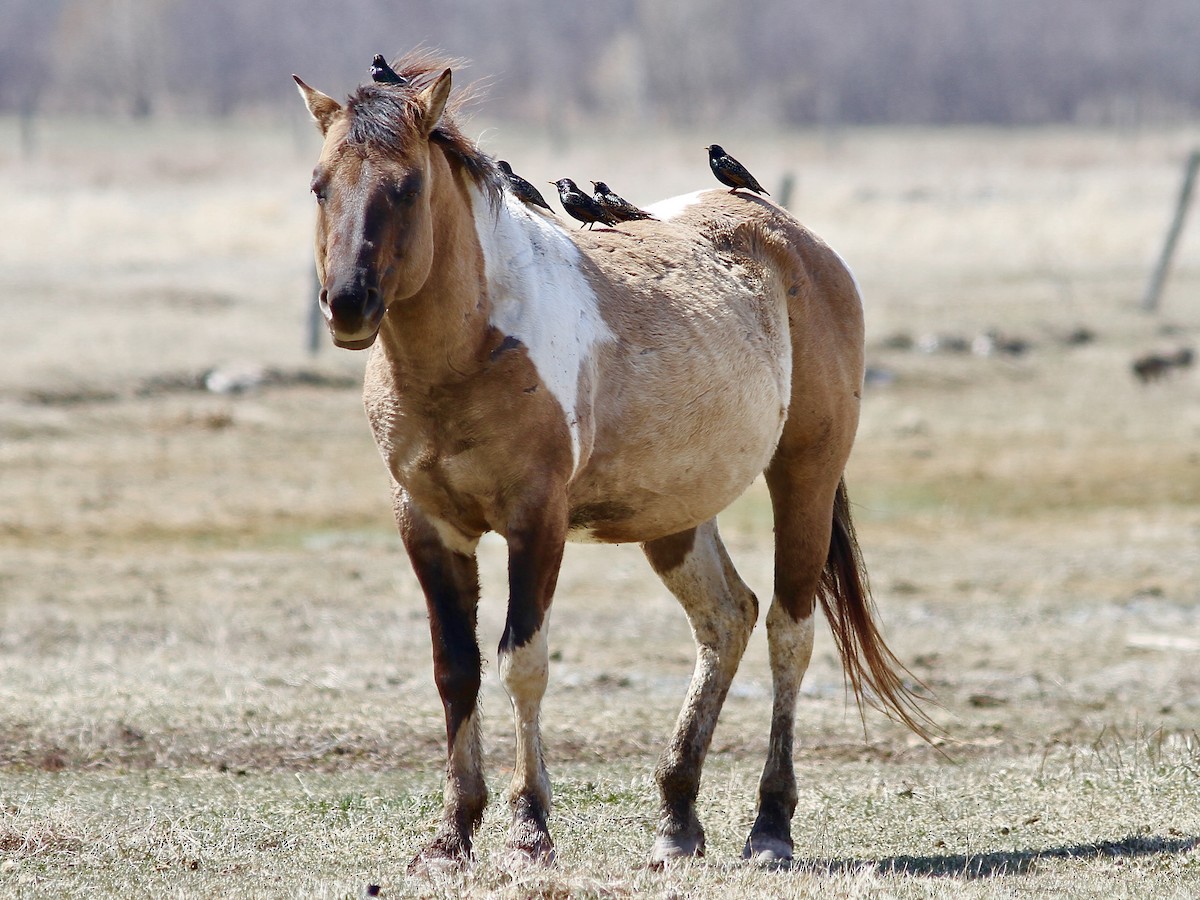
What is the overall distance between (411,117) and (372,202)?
13.3 inches

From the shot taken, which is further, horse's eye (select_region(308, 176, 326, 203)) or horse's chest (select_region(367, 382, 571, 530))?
horse's chest (select_region(367, 382, 571, 530))

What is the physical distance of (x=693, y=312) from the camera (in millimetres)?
5031

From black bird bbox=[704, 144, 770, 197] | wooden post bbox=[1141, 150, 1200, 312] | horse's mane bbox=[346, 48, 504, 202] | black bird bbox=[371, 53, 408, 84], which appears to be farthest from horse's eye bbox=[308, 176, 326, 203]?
wooden post bbox=[1141, 150, 1200, 312]

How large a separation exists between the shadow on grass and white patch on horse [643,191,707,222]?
240cm

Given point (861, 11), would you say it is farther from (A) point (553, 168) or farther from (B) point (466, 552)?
(B) point (466, 552)

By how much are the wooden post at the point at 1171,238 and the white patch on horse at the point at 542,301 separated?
17138 mm

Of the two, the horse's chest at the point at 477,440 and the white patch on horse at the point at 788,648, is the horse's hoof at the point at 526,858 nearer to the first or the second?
the horse's chest at the point at 477,440

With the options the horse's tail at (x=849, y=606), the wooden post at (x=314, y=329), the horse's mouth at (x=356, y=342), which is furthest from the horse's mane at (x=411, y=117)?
the wooden post at (x=314, y=329)

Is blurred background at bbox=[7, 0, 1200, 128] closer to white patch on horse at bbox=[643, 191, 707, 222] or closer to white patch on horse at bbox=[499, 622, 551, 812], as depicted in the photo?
white patch on horse at bbox=[643, 191, 707, 222]

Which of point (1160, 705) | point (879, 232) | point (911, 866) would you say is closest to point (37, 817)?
point (911, 866)

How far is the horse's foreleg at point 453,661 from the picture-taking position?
448 centimetres

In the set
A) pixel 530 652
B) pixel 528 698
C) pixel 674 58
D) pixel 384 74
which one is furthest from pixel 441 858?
pixel 674 58

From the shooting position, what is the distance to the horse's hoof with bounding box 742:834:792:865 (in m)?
4.91

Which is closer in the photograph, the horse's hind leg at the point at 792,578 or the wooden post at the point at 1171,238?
the horse's hind leg at the point at 792,578
